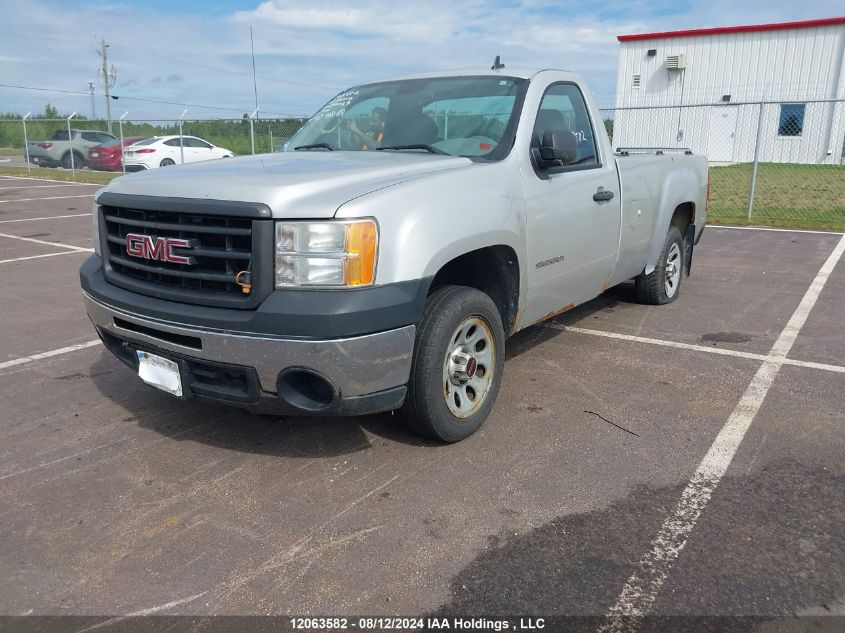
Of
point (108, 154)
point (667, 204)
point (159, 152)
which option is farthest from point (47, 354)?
point (108, 154)

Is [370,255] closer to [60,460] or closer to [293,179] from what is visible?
[293,179]

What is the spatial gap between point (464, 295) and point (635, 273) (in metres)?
2.80

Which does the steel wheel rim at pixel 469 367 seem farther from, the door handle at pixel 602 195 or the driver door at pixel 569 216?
the door handle at pixel 602 195

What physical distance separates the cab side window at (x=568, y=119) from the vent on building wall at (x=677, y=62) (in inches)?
1129

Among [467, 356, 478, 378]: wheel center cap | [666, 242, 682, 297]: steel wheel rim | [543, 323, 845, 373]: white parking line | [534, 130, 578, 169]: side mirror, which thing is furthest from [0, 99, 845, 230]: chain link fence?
[467, 356, 478, 378]: wheel center cap

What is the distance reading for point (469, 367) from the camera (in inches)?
145

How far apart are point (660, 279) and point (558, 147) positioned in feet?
9.46

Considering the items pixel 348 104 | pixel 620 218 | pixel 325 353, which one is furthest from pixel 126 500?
pixel 620 218

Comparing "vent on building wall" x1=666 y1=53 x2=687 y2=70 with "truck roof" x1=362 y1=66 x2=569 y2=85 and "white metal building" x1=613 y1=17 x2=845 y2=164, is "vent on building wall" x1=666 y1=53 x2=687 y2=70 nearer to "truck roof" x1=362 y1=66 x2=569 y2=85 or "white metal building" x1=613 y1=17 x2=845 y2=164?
"white metal building" x1=613 y1=17 x2=845 y2=164

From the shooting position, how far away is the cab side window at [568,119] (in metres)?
4.39

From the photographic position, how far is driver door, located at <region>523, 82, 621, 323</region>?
4.14m

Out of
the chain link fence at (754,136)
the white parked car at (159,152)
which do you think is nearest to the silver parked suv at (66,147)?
the white parked car at (159,152)

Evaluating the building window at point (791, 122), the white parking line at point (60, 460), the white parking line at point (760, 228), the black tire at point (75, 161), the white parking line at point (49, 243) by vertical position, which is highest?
the building window at point (791, 122)

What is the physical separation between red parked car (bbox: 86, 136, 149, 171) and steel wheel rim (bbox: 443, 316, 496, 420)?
892 inches
